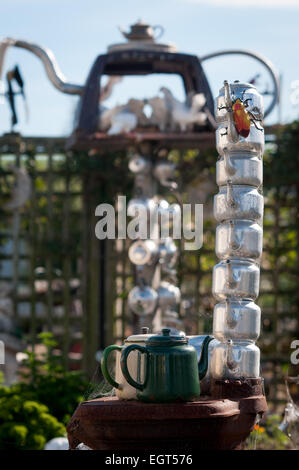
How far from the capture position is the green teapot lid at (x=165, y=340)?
204 centimetres

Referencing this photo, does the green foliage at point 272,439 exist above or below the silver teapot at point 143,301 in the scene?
below

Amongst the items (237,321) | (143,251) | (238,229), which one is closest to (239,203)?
(238,229)

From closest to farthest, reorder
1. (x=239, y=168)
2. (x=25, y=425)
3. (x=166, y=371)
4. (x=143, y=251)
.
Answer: (x=166, y=371), (x=239, y=168), (x=25, y=425), (x=143, y=251)

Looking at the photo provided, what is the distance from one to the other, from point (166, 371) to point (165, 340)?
8 centimetres

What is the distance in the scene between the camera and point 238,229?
2.27m

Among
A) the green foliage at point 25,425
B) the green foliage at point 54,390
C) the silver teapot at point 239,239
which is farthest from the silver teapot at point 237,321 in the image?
the green foliage at point 54,390

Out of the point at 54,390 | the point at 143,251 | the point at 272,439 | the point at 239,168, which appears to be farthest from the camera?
the point at 143,251

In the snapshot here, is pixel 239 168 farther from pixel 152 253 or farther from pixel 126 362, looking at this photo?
pixel 152 253

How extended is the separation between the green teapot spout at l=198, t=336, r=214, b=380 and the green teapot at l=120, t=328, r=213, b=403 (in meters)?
0.10

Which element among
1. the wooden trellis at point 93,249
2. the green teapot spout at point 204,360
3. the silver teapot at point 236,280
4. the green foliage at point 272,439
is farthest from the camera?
the wooden trellis at point 93,249

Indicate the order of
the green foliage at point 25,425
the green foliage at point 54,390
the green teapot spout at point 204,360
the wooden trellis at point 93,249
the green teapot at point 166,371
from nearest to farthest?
the green teapot at point 166,371 < the green teapot spout at point 204,360 < the green foliage at point 25,425 < the green foliage at point 54,390 < the wooden trellis at point 93,249

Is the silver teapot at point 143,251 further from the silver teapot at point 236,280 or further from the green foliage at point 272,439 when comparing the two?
the silver teapot at point 236,280

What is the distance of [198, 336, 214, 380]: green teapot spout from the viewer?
2154 millimetres

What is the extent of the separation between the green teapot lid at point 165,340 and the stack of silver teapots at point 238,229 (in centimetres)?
19
